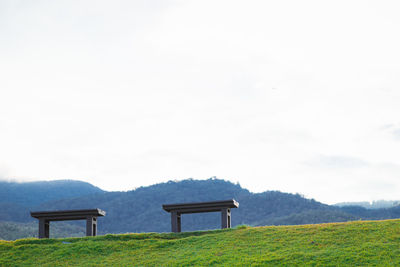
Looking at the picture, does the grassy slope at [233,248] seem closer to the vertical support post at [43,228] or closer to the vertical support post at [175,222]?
the vertical support post at [175,222]

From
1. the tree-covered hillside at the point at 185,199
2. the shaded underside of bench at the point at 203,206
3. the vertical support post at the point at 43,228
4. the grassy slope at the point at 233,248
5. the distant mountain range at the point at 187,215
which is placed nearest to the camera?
the grassy slope at the point at 233,248

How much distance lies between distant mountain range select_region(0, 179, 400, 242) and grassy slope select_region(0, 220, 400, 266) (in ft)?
287

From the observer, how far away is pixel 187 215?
487ft

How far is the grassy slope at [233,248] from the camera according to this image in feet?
53.2

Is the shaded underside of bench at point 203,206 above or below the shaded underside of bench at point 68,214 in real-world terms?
above

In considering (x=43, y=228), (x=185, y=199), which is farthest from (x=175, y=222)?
(x=185, y=199)

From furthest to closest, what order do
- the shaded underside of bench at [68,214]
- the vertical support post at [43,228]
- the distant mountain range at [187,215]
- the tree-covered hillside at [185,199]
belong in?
the tree-covered hillside at [185,199] < the distant mountain range at [187,215] < the vertical support post at [43,228] < the shaded underside of bench at [68,214]

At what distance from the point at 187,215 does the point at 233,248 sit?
13188cm

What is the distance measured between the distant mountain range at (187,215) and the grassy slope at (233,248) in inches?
3446

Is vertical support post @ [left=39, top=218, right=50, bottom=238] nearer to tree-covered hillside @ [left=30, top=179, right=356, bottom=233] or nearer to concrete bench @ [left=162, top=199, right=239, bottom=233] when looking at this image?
concrete bench @ [left=162, top=199, right=239, bottom=233]

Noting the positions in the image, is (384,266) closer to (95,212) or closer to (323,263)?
(323,263)

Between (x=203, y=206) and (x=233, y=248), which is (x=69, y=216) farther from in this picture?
(x=233, y=248)

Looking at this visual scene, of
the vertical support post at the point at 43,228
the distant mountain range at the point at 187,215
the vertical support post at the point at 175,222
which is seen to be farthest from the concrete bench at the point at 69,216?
the distant mountain range at the point at 187,215

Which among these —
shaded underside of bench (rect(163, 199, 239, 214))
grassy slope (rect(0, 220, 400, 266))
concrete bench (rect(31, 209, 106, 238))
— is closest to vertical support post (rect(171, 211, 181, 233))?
shaded underside of bench (rect(163, 199, 239, 214))
